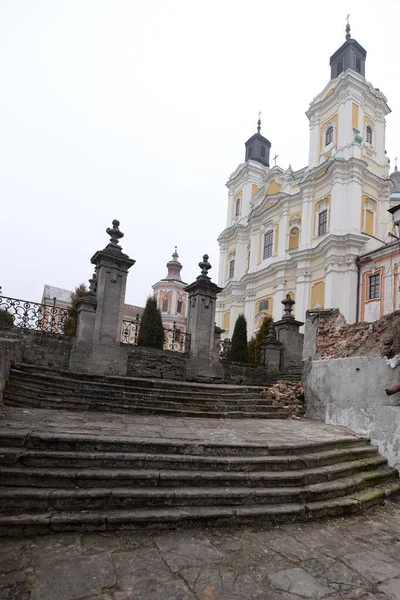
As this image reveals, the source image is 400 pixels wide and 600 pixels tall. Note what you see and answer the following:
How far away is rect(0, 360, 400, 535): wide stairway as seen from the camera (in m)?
3.67

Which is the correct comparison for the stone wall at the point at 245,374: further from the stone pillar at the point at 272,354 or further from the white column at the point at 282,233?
the white column at the point at 282,233

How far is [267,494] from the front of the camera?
4.31 m

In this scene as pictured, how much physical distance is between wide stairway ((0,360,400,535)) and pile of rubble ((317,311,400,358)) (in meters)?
2.00

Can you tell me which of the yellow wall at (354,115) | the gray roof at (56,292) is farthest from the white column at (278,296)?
the gray roof at (56,292)

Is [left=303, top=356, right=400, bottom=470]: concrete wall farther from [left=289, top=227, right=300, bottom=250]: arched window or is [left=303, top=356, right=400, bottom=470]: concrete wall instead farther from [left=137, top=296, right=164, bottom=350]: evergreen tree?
[left=289, top=227, right=300, bottom=250]: arched window

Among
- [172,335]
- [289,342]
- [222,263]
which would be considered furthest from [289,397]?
[222,263]

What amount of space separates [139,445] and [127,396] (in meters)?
4.16

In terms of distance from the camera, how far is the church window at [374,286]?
26.4 metres

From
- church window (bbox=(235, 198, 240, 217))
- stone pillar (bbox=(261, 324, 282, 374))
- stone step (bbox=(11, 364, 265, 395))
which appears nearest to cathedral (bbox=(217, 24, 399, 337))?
church window (bbox=(235, 198, 240, 217))

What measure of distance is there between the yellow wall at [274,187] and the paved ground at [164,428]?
32.2m

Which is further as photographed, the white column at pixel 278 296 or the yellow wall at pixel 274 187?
the yellow wall at pixel 274 187

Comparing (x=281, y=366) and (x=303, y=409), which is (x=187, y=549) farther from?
(x=281, y=366)

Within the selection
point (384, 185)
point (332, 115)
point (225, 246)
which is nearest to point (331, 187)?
point (384, 185)

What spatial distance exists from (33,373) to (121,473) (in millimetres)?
5726
